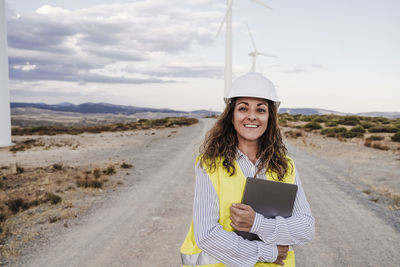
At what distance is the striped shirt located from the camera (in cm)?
176

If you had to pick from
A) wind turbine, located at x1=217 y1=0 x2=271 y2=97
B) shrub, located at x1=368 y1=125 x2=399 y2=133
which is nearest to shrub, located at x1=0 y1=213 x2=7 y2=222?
wind turbine, located at x1=217 y1=0 x2=271 y2=97

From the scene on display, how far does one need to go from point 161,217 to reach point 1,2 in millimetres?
20922

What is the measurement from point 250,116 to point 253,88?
0.67ft

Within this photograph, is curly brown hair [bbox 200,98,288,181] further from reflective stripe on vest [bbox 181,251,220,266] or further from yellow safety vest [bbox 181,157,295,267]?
reflective stripe on vest [bbox 181,251,220,266]

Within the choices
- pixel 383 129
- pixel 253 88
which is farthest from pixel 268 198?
pixel 383 129

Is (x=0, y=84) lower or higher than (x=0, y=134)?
higher

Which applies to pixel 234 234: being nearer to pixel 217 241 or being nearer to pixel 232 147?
pixel 217 241

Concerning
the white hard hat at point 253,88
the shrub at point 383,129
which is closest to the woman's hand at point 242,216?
the white hard hat at point 253,88

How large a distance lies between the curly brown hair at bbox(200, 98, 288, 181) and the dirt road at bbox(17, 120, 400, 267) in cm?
273

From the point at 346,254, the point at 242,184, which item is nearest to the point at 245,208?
the point at 242,184

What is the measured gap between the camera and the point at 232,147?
7.07 feet

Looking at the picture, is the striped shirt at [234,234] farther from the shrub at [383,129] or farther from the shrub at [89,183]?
the shrub at [383,129]

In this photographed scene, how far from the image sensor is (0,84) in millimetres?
18734

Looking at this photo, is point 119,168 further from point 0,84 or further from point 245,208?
point 0,84
